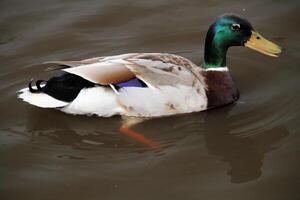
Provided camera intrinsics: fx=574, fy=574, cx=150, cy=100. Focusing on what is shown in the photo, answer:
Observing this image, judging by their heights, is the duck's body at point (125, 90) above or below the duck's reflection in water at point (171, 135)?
above

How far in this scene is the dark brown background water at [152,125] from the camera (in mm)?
4359

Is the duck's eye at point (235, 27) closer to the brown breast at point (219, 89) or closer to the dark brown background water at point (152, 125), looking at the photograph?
the brown breast at point (219, 89)

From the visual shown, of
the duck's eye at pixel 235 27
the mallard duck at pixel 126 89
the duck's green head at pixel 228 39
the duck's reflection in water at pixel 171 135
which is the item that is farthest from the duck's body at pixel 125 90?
the duck's eye at pixel 235 27

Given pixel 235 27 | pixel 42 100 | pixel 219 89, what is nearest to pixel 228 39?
pixel 235 27

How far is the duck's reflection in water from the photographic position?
15.5 feet

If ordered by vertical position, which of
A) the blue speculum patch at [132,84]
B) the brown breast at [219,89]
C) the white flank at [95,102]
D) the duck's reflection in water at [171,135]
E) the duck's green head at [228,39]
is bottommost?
the duck's reflection in water at [171,135]

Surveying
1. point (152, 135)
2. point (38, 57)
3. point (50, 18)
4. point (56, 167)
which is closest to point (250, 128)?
point (152, 135)

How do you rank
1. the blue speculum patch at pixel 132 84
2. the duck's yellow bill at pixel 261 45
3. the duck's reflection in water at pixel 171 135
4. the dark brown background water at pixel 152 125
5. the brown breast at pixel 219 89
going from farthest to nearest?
the duck's yellow bill at pixel 261 45, the brown breast at pixel 219 89, the blue speculum patch at pixel 132 84, the duck's reflection in water at pixel 171 135, the dark brown background water at pixel 152 125

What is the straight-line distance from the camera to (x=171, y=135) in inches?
198

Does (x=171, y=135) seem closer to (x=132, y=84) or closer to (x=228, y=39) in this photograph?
(x=132, y=84)

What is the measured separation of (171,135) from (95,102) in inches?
28.9

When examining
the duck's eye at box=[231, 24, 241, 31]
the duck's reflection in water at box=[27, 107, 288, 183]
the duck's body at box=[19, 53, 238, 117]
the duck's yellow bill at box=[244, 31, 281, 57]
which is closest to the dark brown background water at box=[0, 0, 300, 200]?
the duck's reflection in water at box=[27, 107, 288, 183]

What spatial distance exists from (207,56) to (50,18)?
2.59 meters

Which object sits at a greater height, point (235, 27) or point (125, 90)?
point (235, 27)
